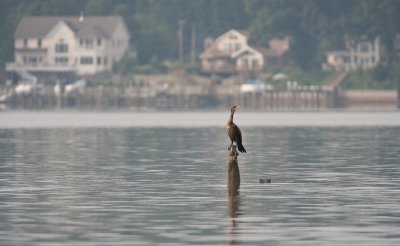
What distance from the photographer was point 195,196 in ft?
144

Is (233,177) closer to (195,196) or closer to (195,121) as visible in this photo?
(195,196)

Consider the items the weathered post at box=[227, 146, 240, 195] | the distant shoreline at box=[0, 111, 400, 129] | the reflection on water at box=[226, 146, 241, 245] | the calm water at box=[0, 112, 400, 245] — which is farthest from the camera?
the distant shoreline at box=[0, 111, 400, 129]

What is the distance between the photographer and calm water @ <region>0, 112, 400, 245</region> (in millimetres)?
34250

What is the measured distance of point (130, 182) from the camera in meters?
50.1

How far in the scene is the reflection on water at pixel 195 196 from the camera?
3428cm

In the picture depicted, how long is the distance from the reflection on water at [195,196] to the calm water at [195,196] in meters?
0.03

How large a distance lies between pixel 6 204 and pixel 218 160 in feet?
75.8

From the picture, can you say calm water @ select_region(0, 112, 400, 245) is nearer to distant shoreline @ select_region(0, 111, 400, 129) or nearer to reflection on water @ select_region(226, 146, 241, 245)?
reflection on water @ select_region(226, 146, 241, 245)

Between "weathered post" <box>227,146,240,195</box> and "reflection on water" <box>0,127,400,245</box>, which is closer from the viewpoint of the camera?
"reflection on water" <box>0,127,400,245</box>

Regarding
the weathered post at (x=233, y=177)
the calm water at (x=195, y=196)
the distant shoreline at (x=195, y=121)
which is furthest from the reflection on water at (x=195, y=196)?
the distant shoreline at (x=195, y=121)

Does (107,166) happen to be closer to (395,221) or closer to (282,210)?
(282,210)

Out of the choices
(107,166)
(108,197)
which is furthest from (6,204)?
(107,166)

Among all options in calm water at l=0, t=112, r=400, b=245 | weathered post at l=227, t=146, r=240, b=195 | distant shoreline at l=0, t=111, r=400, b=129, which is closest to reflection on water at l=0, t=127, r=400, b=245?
calm water at l=0, t=112, r=400, b=245

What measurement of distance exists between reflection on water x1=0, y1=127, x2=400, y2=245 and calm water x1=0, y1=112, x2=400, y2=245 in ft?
0.10
